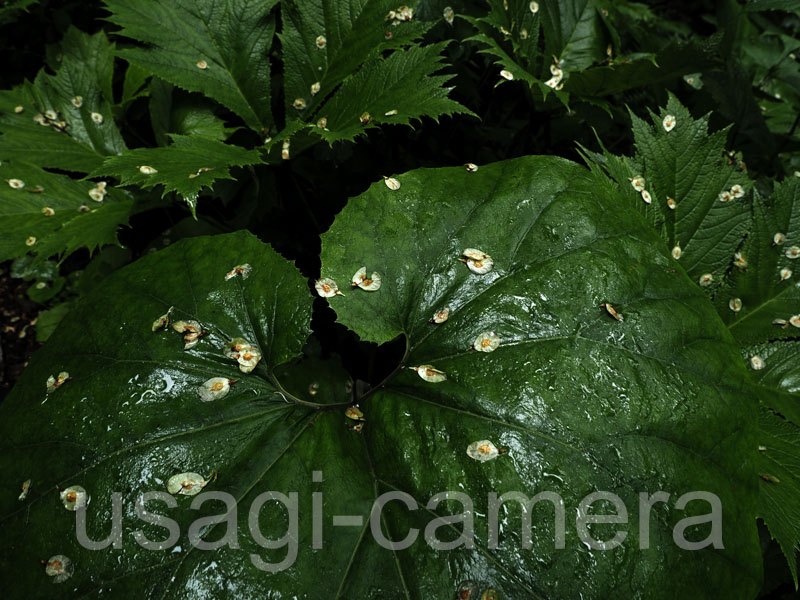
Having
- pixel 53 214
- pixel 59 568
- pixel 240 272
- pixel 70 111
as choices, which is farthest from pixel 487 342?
pixel 70 111

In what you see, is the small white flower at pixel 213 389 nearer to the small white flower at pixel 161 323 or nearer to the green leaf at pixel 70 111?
the small white flower at pixel 161 323

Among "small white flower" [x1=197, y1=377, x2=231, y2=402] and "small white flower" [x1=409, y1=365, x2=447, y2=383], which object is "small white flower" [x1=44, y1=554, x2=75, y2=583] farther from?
"small white flower" [x1=409, y1=365, x2=447, y2=383]

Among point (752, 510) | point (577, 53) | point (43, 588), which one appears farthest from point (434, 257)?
point (577, 53)

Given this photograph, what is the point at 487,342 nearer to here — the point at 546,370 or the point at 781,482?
the point at 546,370

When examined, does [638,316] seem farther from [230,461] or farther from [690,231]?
[230,461]

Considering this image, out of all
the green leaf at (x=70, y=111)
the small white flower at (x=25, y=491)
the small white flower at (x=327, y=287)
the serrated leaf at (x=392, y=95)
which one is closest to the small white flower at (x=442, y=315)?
the small white flower at (x=327, y=287)

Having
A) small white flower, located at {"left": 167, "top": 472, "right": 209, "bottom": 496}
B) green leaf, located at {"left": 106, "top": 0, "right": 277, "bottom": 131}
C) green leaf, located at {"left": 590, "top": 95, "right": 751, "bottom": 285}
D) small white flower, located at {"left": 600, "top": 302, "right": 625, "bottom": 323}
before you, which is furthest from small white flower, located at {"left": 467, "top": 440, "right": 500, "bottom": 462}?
green leaf, located at {"left": 106, "top": 0, "right": 277, "bottom": 131}
